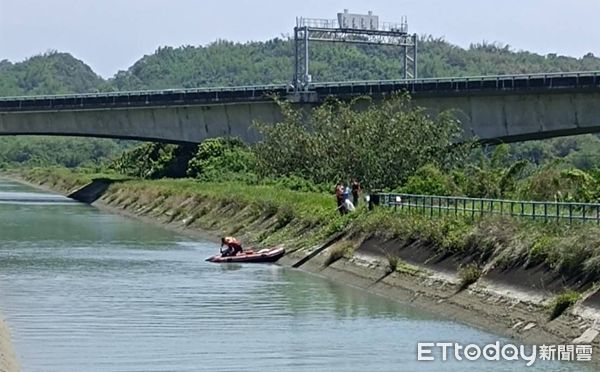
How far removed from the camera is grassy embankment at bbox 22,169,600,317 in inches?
1198

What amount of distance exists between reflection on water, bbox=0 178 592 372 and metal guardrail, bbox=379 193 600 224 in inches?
156

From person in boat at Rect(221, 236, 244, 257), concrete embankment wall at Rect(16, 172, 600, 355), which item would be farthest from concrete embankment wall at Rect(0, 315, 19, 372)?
person in boat at Rect(221, 236, 244, 257)

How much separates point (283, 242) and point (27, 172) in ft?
454

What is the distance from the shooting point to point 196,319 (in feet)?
107

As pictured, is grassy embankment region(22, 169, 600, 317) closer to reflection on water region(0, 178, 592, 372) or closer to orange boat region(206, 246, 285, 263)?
orange boat region(206, 246, 285, 263)

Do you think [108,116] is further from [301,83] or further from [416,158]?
[416,158]

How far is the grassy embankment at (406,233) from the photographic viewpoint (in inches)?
1198

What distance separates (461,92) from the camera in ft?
254

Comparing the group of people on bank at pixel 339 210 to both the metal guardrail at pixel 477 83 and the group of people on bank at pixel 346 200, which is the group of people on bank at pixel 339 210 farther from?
the metal guardrail at pixel 477 83

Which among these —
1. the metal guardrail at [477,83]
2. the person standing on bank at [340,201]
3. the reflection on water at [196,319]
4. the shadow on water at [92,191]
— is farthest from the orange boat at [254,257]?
the shadow on water at [92,191]

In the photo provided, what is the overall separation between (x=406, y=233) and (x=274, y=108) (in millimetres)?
48295

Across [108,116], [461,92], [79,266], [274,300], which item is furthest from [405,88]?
[274,300]

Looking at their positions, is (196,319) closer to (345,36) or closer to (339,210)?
(339,210)

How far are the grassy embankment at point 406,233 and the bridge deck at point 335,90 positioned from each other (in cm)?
1042
